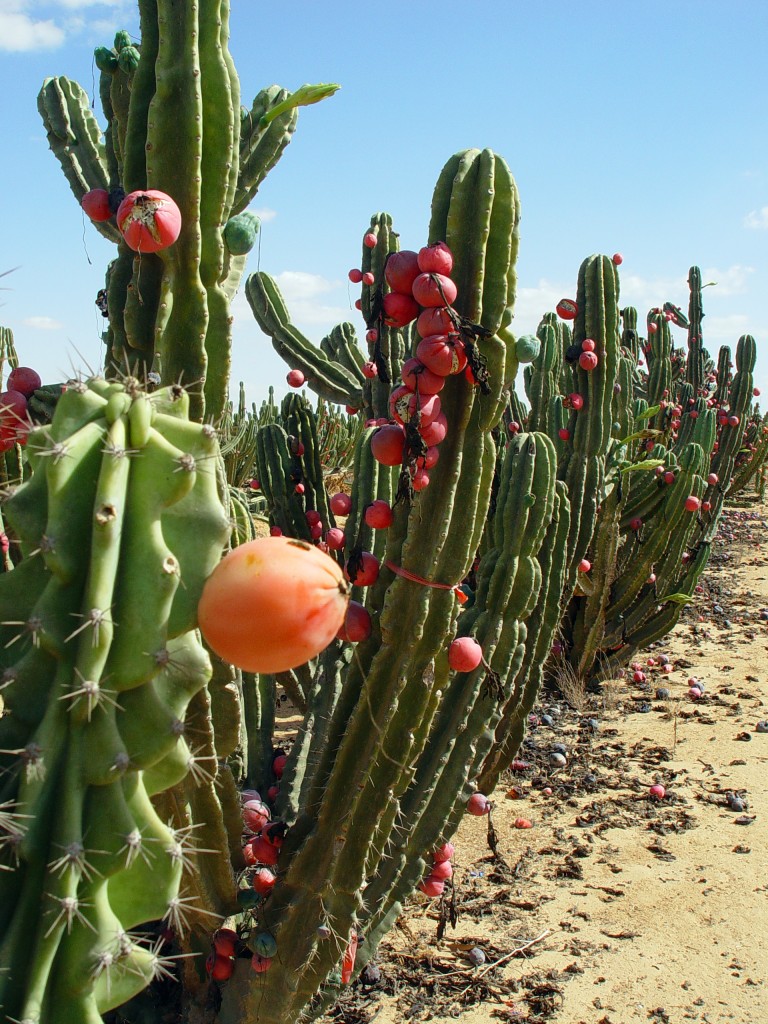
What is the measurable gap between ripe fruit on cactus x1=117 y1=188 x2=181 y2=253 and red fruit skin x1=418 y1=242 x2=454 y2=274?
624mm

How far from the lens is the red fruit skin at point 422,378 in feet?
6.95

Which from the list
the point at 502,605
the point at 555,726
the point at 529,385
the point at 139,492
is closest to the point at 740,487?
the point at 529,385

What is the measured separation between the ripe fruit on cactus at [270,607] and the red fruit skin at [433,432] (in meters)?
0.94

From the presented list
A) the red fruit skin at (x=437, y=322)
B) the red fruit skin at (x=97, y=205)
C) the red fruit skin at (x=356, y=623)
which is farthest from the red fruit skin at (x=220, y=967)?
the red fruit skin at (x=97, y=205)

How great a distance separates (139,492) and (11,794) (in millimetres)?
566

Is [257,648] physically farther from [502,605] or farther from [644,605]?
[644,605]

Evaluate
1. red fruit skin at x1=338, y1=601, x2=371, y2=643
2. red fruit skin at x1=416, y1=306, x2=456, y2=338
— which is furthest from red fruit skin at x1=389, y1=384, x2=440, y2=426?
red fruit skin at x1=338, y1=601, x2=371, y2=643

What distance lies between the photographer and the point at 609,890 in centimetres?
372

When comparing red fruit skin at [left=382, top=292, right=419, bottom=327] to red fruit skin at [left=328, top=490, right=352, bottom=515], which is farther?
red fruit skin at [left=328, top=490, right=352, bottom=515]

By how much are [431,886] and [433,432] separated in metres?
1.82

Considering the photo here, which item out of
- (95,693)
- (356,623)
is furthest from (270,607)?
(356,623)

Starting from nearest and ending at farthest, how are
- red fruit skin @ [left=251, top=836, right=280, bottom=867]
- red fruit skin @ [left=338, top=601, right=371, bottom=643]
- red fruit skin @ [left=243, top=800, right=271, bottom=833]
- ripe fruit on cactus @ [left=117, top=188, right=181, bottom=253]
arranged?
ripe fruit on cactus @ [left=117, top=188, right=181, bottom=253] → red fruit skin @ [left=338, top=601, right=371, bottom=643] → red fruit skin @ [left=251, top=836, right=280, bottom=867] → red fruit skin @ [left=243, top=800, right=271, bottom=833]

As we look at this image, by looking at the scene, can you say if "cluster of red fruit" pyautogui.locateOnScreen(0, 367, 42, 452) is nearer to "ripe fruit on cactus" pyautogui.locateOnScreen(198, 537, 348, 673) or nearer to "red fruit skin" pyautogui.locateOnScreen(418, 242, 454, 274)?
"ripe fruit on cactus" pyautogui.locateOnScreen(198, 537, 348, 673)

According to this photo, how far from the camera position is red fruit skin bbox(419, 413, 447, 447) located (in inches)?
A: 84.2
